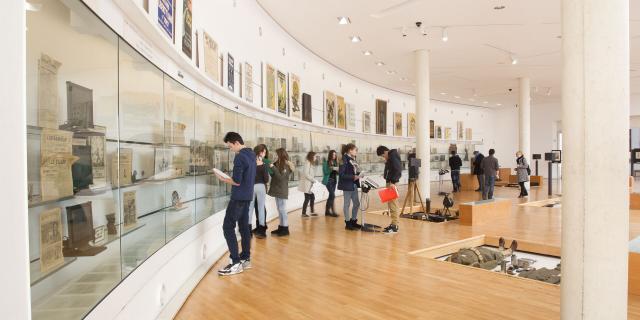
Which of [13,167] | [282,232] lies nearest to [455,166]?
[282,232]

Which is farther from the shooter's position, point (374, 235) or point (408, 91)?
point (408, 91)

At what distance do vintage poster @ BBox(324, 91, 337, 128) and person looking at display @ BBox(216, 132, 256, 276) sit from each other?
984 centimetres

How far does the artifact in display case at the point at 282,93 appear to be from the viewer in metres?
11.3

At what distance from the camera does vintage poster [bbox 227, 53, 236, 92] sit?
738cm

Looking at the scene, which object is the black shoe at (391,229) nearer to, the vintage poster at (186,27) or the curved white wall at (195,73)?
the curved white wall at (195,73)

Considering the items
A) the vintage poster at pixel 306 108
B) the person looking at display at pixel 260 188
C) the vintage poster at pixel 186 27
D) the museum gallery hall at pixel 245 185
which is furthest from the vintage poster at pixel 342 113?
the vintage poster at pixel 186 27

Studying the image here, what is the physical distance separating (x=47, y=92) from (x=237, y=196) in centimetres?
350

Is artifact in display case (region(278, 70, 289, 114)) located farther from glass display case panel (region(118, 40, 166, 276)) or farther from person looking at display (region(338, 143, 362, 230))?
glass display case panel (region(118, 40, 166, 276))

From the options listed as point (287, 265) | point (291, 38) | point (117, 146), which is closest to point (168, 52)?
point (117, 146)

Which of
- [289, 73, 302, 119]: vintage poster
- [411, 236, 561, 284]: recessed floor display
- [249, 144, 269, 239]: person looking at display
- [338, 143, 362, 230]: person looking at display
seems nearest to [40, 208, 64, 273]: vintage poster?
[249, 144, 269, 239]: person looking at display

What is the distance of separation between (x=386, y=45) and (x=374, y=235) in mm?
7839

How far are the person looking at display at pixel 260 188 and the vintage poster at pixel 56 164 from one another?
5.07 meters

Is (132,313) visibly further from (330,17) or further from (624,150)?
(330,17)

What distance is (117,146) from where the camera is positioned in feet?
10.9
